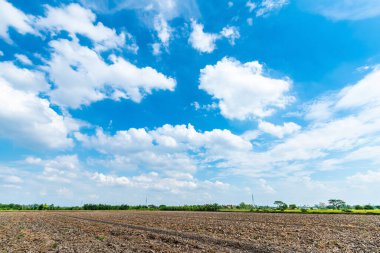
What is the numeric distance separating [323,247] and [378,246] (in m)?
3.53

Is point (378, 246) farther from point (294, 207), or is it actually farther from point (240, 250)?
point (294, 207)

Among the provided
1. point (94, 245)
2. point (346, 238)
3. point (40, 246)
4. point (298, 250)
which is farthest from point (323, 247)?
point (40, 246)

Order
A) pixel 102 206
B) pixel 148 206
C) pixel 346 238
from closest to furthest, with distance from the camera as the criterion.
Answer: pixel 346 238 < pixel 102 206 < pixel 148 206

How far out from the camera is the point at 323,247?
61.7 ft

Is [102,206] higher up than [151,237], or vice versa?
[102,206]

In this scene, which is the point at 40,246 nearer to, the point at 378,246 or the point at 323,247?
the point at 323,247

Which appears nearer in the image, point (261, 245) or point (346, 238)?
point (261, 245)

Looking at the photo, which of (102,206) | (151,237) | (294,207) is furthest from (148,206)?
(151,237)

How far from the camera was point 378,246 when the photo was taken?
735 inches

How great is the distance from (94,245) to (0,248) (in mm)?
5796

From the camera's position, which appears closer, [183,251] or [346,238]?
[183,251]

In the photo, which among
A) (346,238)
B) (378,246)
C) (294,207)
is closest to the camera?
(378,246)

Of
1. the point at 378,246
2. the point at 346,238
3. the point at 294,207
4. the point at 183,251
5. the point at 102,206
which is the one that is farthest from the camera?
the point at 102,206

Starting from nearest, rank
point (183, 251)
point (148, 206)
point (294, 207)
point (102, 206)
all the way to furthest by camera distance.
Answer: point (183, 251) → point (294, 207) → point (102, 206) → point (148, 206)
